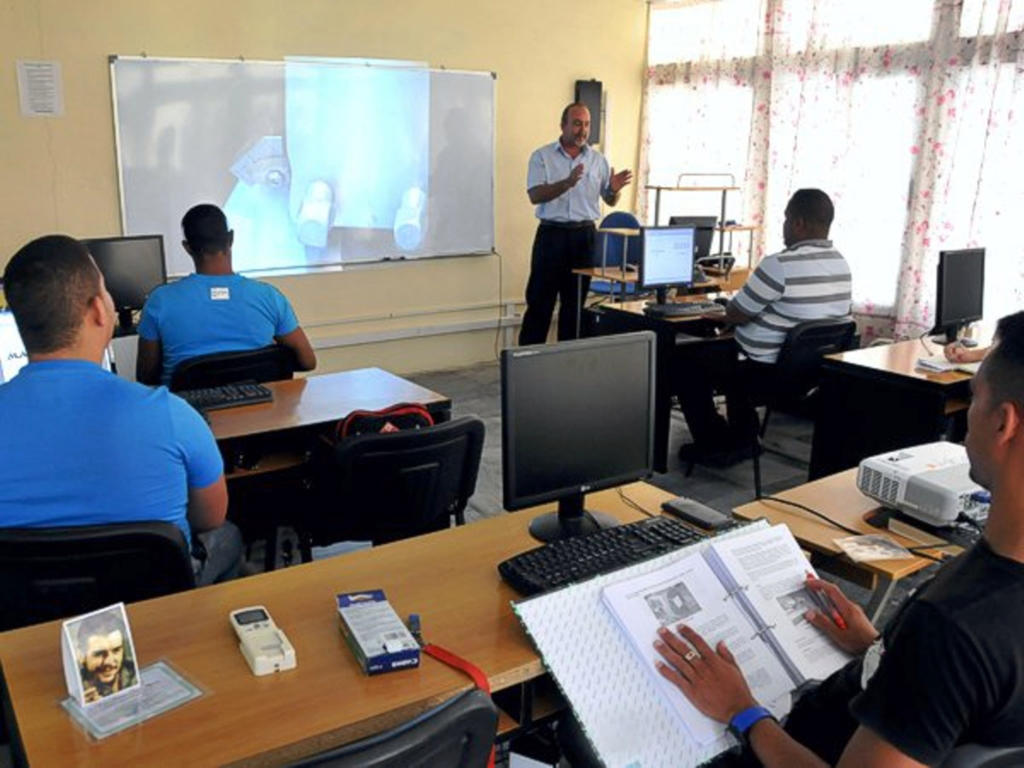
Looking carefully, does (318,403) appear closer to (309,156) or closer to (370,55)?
(309,156)

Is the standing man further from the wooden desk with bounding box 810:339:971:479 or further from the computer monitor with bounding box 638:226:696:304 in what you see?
the wooden desk with bounding box 810:339:971:479

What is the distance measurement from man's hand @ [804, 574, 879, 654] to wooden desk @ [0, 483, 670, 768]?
1.82ft

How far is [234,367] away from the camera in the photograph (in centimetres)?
317

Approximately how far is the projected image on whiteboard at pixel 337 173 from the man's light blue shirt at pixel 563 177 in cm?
78

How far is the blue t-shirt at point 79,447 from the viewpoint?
1.63 meters

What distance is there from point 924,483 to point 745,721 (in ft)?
3.07

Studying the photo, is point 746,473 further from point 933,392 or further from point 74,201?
point 74,201

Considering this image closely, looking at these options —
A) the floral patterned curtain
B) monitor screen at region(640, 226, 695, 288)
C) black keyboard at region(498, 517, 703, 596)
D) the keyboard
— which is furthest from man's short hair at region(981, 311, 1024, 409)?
the floral patterned curtain

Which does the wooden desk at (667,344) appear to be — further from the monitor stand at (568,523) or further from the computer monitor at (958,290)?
the monitor stand at (568,523)

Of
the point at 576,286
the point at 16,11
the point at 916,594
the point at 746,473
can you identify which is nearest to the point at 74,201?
the point at 16,11

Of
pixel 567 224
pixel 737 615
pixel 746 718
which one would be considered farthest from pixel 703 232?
pixel 746 718

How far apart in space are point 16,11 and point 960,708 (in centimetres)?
520

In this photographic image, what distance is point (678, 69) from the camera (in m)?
6.64

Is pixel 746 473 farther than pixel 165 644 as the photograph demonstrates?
Yes
